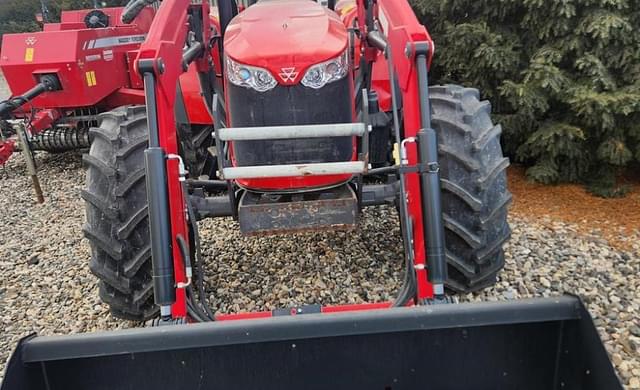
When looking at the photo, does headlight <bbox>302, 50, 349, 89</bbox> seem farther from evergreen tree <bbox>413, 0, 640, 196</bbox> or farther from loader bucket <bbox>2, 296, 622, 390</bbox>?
evergreen tree <bbox>413, 0, 640, 196</bbox>

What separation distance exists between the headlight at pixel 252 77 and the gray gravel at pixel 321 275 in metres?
1.41

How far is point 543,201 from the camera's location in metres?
5.13

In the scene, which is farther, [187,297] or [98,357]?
[187,297]

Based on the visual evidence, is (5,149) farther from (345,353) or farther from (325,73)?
(345,353)

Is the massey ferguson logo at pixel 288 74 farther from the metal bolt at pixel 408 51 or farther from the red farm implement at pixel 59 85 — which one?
the red farm implement at pixel 59 85

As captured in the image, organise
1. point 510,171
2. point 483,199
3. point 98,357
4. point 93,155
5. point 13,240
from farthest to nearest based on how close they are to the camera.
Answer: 1. point 510,171
2. point 13,240
3. point 93,155
4. point 483,199
5. point 98,357

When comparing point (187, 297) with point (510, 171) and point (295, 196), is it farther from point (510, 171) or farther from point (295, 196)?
point (510, 171)

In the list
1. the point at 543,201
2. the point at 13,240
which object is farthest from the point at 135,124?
the point at 543,201

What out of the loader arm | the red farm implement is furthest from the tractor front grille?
the red farm implement

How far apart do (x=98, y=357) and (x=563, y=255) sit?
3.23 metres

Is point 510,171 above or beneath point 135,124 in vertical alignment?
beneath

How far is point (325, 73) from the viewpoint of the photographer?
2865mm

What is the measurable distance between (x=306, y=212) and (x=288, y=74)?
70cm

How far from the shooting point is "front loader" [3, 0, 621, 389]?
1.90 meters
